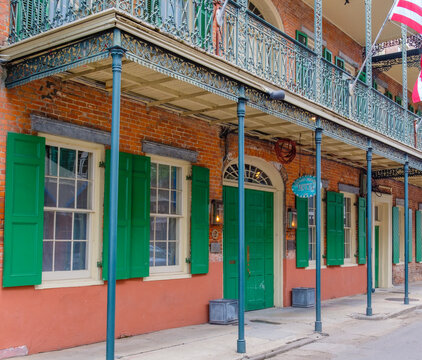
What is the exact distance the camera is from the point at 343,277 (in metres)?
14.7

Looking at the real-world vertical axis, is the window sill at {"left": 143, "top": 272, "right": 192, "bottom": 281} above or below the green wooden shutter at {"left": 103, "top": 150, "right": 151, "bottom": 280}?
below

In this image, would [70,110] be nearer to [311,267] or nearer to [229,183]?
[229,183]

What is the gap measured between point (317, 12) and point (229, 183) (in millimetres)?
3718

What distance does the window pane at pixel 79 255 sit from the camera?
7883 mm

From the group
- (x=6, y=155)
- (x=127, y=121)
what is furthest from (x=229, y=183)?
(x=6, y=155)

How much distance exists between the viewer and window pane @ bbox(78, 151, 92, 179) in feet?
26.2

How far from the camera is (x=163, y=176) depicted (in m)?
9.41

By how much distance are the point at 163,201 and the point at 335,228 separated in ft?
21.5

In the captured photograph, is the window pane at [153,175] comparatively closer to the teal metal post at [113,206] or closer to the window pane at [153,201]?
the window pane at [153,201]

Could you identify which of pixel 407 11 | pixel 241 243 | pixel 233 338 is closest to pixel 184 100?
pixel 241 243

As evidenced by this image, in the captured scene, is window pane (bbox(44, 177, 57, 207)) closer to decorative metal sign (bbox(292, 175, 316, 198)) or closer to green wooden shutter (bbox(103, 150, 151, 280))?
green wooden shutter (bbox(103, 150, 151, 280))

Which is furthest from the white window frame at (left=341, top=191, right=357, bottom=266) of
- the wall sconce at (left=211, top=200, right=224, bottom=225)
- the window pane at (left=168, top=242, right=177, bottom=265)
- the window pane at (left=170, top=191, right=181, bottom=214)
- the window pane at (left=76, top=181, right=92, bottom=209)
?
the window pane at (left=76, top=181, right=92, bottom=209)

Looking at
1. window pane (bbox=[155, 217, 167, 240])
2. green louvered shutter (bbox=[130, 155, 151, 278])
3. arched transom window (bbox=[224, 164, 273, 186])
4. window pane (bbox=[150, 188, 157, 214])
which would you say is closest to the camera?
green louvered shutter (bbox=[130, 155, 151, 278])

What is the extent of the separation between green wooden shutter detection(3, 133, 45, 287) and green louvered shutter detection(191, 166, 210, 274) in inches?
124
